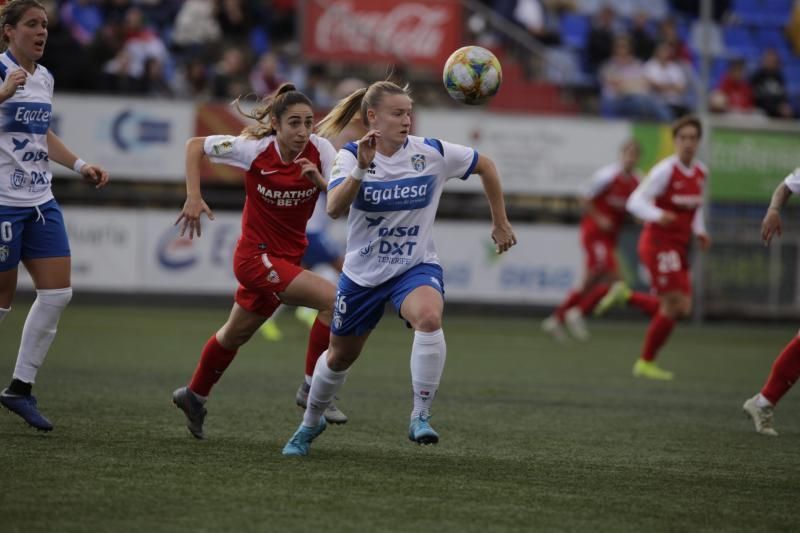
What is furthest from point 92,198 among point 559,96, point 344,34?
point 559,96

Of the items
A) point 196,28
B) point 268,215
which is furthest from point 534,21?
point 268,215

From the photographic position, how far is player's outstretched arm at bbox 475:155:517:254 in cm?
665

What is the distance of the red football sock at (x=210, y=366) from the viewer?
23.9 feet

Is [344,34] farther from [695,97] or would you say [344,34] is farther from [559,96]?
[695,97]

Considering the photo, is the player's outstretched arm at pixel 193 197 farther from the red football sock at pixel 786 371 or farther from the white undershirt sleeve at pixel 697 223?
the white undershirt sleeve at pixel 697 223

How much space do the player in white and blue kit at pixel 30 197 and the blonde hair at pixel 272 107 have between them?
921mm

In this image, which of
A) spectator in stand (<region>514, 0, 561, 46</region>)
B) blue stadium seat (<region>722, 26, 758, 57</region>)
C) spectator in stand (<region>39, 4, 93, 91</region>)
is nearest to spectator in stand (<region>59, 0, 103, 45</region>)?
spectator in stand (<region>39, 4, 93, 91</region>)

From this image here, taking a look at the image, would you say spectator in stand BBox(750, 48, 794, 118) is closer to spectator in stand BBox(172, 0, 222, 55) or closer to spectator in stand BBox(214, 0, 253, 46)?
spectator in stand BBox(214, 0, 253, 46)

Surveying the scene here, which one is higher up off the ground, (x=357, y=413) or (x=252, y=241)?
(x=252, y=241)

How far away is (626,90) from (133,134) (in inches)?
322

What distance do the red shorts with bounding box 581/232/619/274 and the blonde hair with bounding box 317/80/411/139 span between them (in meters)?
9.57

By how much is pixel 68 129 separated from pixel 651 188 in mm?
9920

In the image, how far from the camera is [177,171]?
19.1 meters

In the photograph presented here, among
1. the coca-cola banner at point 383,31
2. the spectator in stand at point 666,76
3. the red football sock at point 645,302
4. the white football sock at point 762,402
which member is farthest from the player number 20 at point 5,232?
the spectator in stand at point 666,76
